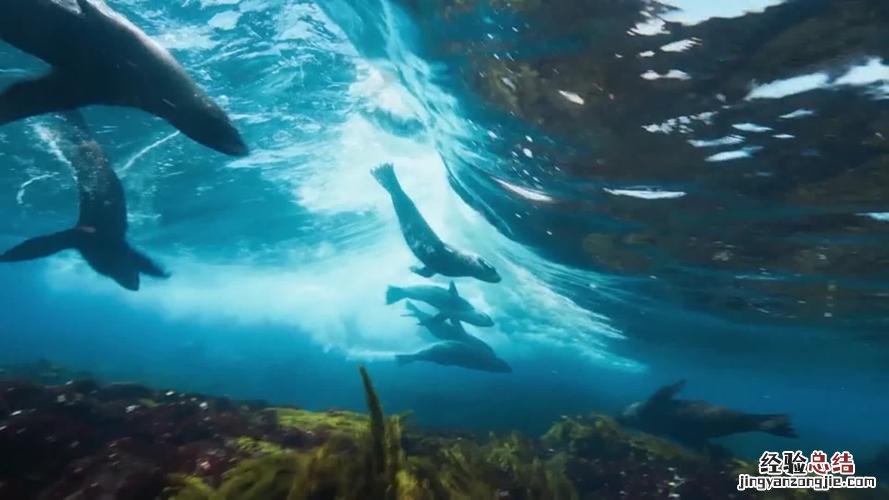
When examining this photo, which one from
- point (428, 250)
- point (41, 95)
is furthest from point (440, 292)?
point (41, 95)

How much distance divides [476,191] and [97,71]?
9796 millimetres

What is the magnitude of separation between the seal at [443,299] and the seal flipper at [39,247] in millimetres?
11810

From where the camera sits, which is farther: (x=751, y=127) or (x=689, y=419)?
(x=689, y=419)

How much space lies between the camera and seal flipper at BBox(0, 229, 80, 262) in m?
9.27

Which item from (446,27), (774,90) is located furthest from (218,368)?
(774,90)

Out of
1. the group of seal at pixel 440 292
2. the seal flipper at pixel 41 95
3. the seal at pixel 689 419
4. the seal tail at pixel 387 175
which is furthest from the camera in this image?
the seal tail at pixel 387 175

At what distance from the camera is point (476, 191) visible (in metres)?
15.0

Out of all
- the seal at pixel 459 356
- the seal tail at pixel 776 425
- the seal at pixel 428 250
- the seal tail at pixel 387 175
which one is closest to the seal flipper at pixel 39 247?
the seal at pixel 428 250

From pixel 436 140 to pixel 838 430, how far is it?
147m

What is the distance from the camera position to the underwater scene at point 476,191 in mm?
6168

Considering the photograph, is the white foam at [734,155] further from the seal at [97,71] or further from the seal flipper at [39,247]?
the seal flipper at [39,247]

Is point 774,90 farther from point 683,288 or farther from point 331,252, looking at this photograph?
point 331,252

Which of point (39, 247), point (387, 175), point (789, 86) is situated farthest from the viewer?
point (387, 175)

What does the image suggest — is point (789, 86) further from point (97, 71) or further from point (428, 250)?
point (428, 250)
